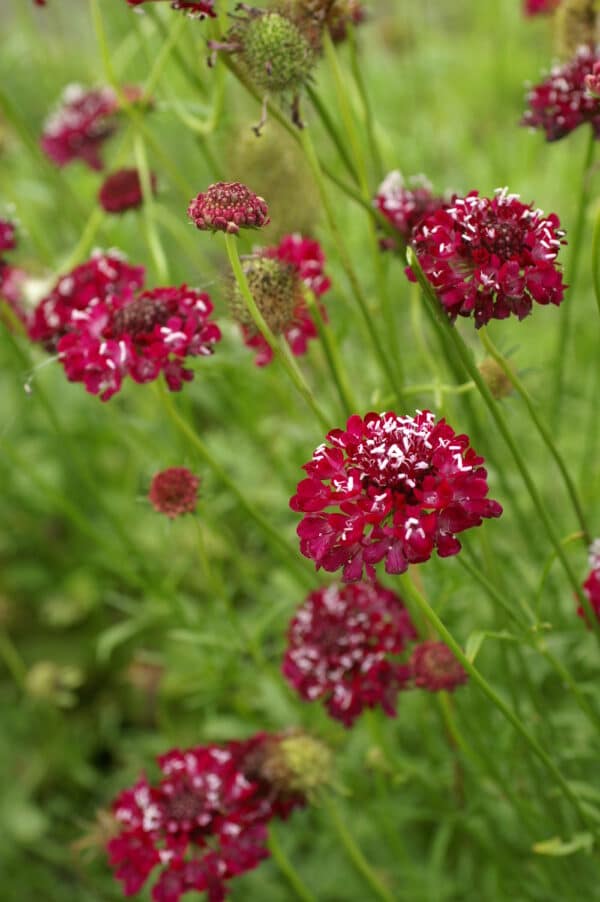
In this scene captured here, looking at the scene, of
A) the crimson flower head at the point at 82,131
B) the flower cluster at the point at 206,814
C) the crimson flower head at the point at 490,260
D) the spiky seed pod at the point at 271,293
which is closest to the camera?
the crimson flower head at the point at 490,260

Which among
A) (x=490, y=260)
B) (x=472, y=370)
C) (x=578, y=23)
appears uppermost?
(x=578, y=23)

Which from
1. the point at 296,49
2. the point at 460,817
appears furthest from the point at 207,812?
the point at 296,49

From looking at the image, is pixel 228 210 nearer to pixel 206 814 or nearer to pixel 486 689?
pixel 486 689

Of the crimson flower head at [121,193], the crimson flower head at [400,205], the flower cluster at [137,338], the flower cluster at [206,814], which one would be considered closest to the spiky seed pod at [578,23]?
the crimson flower head at [400,205]

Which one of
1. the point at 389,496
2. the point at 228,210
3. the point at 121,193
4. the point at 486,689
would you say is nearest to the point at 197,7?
the point at 228,210

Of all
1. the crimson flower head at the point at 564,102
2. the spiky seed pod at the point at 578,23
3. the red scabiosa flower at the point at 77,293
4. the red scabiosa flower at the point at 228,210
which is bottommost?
the red scabiosa flower at the point at 228,210

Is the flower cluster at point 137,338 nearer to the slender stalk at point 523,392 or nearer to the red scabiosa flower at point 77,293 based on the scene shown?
the red scabiosa flower at point 77,293

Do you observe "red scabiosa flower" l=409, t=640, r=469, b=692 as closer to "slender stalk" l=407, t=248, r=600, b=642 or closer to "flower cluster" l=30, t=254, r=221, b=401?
"slender stalk" l=407, t=248, r=600, b=642

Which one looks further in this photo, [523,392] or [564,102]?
[564,102]
